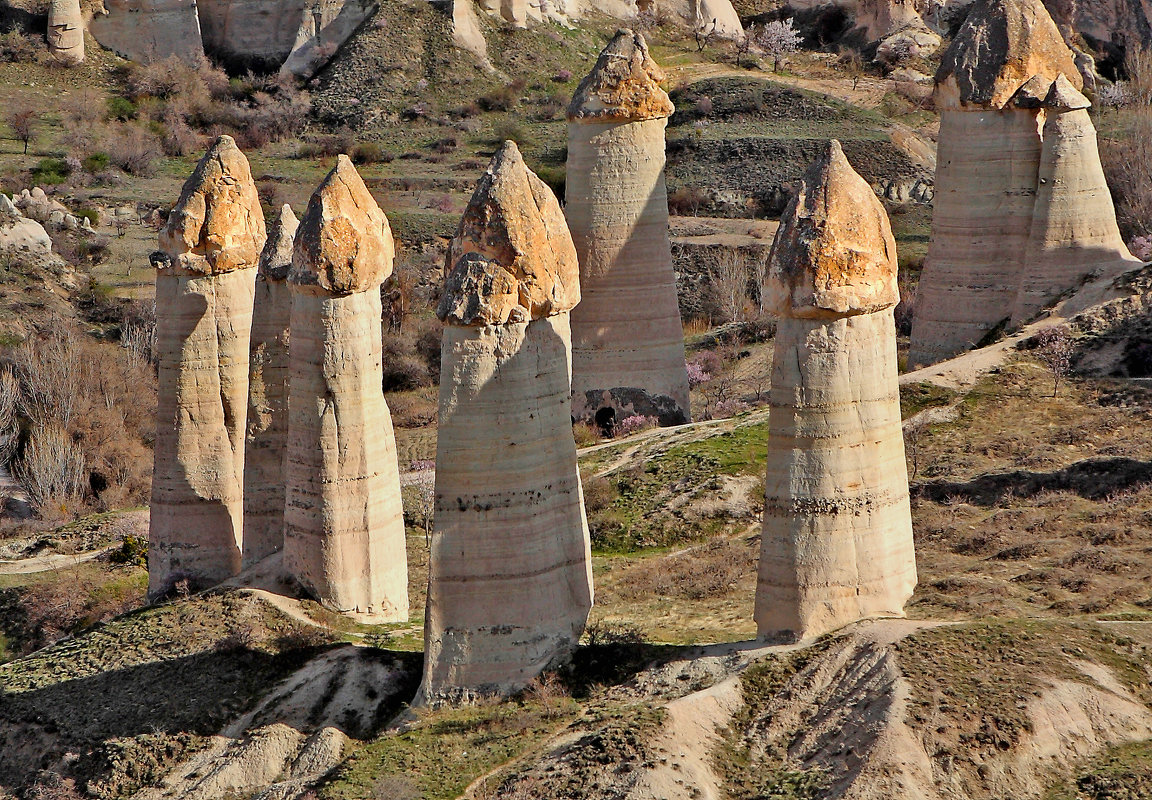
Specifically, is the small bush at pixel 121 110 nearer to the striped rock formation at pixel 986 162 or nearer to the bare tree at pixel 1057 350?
the striped rock formation at pixel 986 162

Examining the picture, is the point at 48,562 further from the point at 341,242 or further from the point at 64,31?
the point at 64,31

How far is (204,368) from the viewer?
2231 centimetres

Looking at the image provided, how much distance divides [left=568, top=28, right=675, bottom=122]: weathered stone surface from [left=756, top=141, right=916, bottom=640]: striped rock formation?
36.0 feet

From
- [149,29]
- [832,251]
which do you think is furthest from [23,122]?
[832,251]

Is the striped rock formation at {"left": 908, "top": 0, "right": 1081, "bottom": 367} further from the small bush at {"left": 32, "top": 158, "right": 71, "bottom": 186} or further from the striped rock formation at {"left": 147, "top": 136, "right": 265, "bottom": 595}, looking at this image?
the small bush at {"left": 32, "top": 158, "right": 71, "bottom": 186}

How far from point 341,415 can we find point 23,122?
140ft

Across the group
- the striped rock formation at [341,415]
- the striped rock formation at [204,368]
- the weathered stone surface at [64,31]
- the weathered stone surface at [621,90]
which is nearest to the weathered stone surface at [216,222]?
the striped rock formation at [204,368]

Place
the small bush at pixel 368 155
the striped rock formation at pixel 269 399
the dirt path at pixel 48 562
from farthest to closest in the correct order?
the small bush at pixel 368 155 → the dirt path at pixel 48 562 → the striped rock formation at pixel 269 399

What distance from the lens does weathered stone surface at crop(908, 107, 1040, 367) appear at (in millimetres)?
28047

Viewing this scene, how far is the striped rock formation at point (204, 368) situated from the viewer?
72.8 ft

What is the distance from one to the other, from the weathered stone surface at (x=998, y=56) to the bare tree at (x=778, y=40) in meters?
38.3

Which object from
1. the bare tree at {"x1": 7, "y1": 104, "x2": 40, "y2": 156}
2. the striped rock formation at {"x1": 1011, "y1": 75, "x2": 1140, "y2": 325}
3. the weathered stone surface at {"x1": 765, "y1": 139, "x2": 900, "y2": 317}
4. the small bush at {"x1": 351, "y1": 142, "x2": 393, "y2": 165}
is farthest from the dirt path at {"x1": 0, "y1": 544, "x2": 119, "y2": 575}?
the small bush at {"x1": 351, "y1": 142, "x2": 393, "y2": 165}

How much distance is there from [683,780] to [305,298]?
7.98 m

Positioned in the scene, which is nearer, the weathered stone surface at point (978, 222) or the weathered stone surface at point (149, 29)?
the weathered stone surface at point (978, 222)
